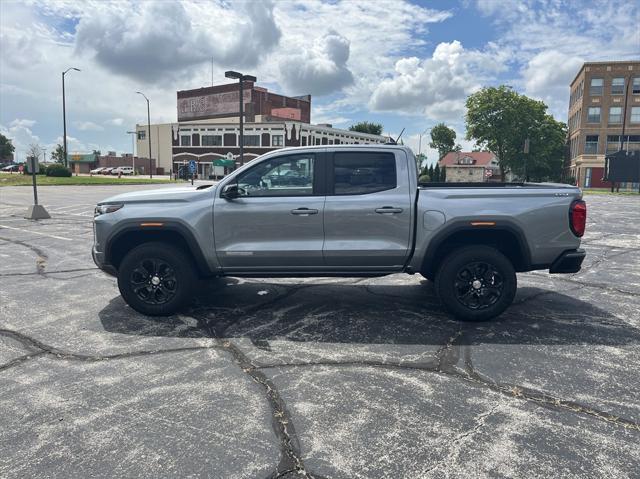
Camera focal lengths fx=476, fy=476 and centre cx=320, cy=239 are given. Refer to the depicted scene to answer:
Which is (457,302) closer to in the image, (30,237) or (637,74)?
(30,237)

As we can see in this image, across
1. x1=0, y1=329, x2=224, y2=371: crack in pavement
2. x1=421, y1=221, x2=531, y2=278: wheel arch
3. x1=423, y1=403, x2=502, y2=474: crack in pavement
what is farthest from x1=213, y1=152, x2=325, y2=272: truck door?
x1=423, y1=403, x2=502, y2=474: crack in pavement

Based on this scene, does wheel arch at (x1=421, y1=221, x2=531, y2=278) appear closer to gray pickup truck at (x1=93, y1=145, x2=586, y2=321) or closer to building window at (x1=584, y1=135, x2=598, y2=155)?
gray pickup truck at (x1=93, y1=145, x2=586, y2=321)

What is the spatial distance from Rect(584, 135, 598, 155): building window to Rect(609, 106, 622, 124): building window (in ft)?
8.54

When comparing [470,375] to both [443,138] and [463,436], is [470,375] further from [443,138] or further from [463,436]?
[443,138]

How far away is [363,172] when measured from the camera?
17.7 ft

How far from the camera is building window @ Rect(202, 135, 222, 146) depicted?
7619 cm

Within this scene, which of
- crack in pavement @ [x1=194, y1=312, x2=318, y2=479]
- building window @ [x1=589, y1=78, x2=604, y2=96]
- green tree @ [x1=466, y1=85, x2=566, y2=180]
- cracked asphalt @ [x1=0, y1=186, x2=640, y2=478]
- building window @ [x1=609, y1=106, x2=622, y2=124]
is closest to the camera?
crack in pavement @ [x1=194, y1=312, x2=318, y2=479]

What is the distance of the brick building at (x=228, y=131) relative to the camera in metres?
71.7

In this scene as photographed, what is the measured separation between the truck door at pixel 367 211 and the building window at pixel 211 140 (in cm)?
7380

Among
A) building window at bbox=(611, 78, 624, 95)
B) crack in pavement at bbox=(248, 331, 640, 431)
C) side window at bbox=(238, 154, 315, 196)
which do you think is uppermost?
building window at bbox=(611, 78, 624, 95)

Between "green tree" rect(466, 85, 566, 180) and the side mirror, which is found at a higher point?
"green tree" rect(466, 85, 566, 180)

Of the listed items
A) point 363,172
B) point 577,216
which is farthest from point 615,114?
point 363,172

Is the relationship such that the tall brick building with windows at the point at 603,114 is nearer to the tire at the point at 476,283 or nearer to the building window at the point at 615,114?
the building window at the point at 615,114

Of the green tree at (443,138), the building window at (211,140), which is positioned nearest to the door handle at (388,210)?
the building window at (211,140)
